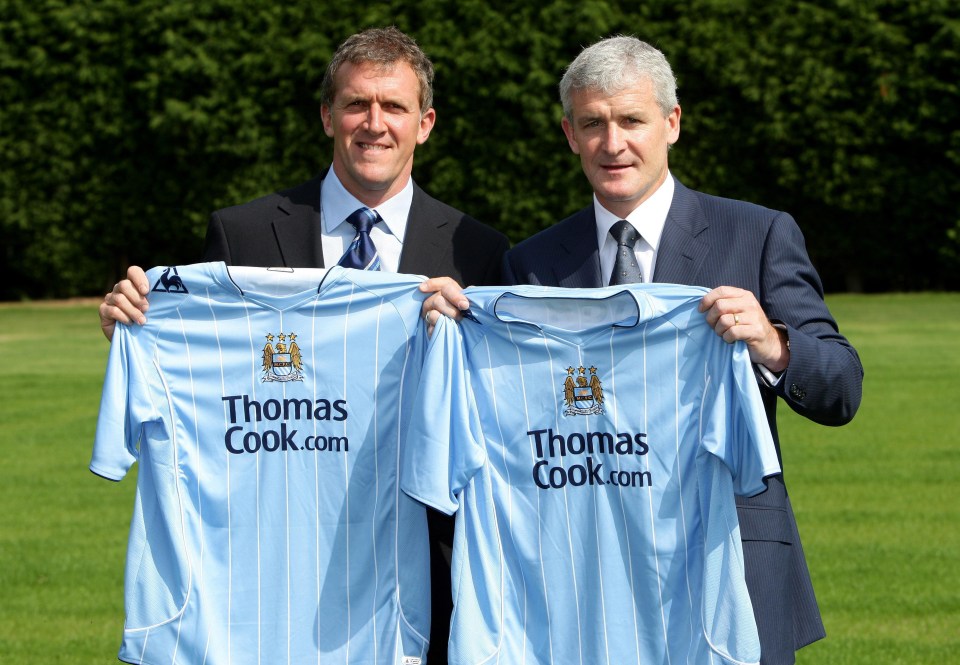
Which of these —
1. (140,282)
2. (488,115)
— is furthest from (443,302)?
(488,115)

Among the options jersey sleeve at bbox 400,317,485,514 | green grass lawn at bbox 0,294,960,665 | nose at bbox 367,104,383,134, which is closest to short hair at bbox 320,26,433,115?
nose at bbox 367,104,383,134

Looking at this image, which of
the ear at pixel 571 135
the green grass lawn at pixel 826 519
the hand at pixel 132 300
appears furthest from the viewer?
the green grass lawn at pixel 826 519

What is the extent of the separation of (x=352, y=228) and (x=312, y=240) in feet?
0.43

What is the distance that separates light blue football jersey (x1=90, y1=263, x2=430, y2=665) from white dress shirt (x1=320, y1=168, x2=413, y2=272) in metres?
0.39

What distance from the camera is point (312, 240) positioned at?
404 centimetres

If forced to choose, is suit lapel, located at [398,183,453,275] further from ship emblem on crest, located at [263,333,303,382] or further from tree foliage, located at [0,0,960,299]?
tree foliage, located at [0,0,960,299]

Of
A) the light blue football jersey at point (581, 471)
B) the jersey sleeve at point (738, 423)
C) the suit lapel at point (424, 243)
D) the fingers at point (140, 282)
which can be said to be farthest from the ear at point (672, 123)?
the fingers at point (140, 282)

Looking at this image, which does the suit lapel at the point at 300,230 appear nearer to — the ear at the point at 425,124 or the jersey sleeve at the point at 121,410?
the ear at the point at 425,124

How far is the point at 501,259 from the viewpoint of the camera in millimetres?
4094

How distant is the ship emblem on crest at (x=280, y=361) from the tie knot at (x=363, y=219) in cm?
48

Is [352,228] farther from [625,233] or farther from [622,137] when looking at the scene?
[622,137]

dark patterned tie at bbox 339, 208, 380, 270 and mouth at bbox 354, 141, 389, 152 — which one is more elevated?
mouth at bbox 354, 141, 389, 152

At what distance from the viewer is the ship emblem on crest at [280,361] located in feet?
12.2

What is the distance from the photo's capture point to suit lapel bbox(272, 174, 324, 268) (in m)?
4.04
